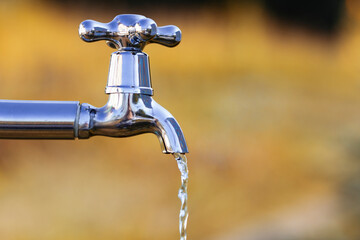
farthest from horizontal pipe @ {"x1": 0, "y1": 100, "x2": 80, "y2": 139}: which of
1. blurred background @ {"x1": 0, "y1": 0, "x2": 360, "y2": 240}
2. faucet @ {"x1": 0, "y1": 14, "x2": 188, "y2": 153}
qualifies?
blurred background @ {"x1": 0, "y1": 0, "x2": 360, "y2": 240}

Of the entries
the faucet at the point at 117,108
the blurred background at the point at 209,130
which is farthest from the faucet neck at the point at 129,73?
the blurred background at the point at 209,130

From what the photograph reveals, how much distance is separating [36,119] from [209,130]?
1106mm

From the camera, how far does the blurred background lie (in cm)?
152

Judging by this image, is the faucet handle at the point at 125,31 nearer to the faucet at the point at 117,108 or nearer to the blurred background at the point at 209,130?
the faucet at the point at 117,108

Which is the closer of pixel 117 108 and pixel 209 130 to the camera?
pixel 117 108

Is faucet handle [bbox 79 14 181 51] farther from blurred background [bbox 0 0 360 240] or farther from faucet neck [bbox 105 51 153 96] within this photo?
blurred background [bbox 0 0 360 240]

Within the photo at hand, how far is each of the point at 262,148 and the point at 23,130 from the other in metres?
1.15

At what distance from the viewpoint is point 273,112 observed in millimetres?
1570

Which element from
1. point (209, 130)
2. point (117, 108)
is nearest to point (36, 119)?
point (117, 108)

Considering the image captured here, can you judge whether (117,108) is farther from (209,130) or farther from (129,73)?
(209,130)

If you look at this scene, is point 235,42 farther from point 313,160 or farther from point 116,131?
point 116,131

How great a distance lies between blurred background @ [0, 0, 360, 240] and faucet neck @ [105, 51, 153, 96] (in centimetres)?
101

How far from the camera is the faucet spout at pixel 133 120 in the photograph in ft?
1.65

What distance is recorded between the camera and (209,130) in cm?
155
